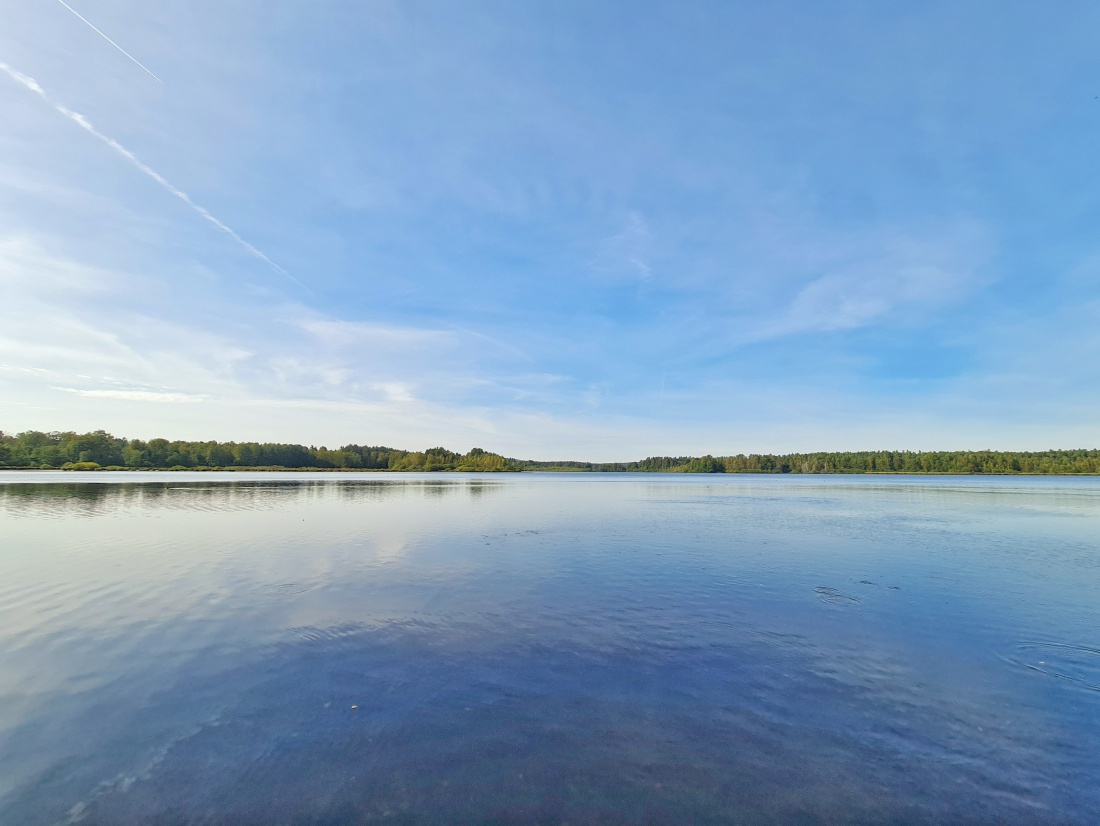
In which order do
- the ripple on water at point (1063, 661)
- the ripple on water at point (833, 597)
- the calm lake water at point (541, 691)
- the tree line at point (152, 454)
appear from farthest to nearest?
the tree line at point (152, 454) < the ripple on water at point (833, 597) < the ripple on water at point (1063, 661) < the calm lake water at point (541, 691)

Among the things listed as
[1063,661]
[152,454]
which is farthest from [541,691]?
[152,454]

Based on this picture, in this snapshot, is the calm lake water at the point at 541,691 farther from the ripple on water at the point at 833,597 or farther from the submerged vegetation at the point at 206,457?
the submerged vegetation at the point at 206,457

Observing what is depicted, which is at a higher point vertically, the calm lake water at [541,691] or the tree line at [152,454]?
the tree line at [152,454]

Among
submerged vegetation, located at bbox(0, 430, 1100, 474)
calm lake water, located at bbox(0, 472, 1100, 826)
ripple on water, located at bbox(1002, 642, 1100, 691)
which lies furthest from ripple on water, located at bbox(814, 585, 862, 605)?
submerged vegetation, located at bbox(0, 430, 1100, 474)

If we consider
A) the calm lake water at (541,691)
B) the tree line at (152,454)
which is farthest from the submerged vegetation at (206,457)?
the calm lake water at (541,691)

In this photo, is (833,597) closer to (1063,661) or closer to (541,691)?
(1063,661)

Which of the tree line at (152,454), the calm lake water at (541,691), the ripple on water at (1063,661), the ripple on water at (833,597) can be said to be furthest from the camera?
the tree line at (152,454)

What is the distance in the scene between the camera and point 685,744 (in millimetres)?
6957

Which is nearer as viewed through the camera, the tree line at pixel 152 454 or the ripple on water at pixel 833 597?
the ripple on water at pixel 833 597

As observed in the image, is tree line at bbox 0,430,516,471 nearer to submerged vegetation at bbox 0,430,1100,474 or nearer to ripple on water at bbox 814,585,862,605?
submerged vegetation at bbox 0,430,1100,474

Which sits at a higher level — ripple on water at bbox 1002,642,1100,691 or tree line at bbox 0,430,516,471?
tree line at bbox 0,430,516,471

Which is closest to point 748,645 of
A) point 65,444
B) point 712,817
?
point 712,817

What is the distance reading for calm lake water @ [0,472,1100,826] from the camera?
584 cm

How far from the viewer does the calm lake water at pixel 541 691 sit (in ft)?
19.2
